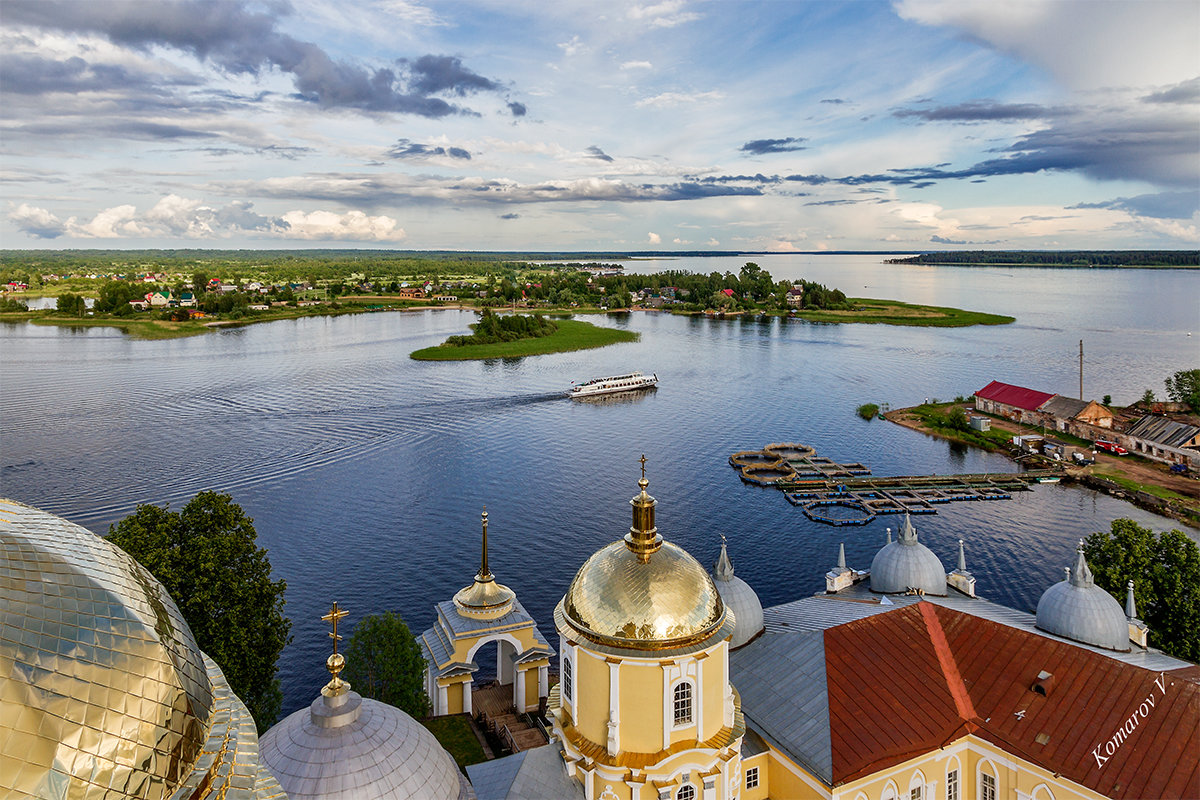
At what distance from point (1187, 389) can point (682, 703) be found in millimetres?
54951

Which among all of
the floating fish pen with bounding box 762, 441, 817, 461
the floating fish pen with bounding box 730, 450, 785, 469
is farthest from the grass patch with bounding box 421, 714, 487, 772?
the floating fish pen with bounding box 762, 441, 817, 461

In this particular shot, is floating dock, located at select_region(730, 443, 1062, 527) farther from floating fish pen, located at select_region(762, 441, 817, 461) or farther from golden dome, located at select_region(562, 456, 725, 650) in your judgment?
golden dome, located at select_region(562, 456, 725, 650)

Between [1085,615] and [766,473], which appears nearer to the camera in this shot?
[1085,615]

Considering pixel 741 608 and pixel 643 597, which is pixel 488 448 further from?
pixel 643 597

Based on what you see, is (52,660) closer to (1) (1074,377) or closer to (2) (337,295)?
(1) (1074,377)

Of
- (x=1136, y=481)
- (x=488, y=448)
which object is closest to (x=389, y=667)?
(x=488, y=448)

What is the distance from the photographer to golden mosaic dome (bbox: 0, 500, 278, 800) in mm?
3639

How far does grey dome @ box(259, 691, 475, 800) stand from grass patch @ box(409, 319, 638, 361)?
60.2 m

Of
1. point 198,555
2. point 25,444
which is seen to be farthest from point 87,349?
point 198,555

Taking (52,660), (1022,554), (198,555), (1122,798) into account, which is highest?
(52,660)

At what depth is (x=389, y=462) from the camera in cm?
3803

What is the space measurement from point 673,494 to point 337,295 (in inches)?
4151

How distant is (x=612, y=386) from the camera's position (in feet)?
184

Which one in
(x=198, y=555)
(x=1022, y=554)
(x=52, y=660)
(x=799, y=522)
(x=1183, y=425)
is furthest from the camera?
(x=1183, y=425)
